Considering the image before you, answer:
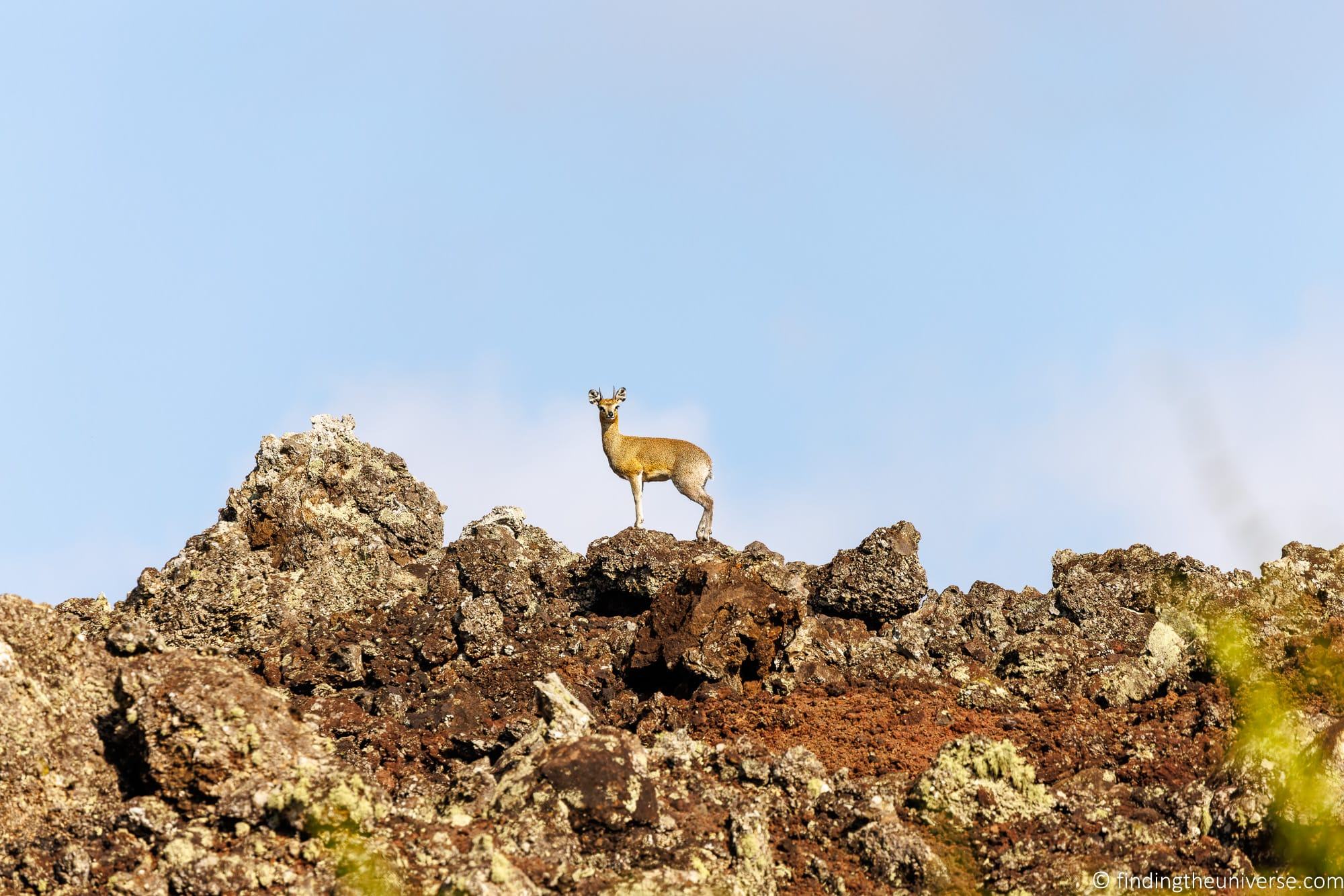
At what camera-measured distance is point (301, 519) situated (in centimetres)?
1800

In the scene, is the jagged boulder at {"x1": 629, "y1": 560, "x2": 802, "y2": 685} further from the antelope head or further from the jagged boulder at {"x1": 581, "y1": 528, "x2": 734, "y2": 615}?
the antelope head

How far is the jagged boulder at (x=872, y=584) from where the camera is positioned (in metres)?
16.3

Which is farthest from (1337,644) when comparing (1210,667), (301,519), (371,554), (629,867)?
(301,519)

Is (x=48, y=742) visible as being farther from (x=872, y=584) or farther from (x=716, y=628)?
(x=872, y=584)

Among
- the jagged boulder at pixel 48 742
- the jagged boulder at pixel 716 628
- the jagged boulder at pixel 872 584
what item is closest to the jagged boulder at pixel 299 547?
the jagged boulder at pixel 48 742

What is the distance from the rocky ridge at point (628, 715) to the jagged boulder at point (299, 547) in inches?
1.7

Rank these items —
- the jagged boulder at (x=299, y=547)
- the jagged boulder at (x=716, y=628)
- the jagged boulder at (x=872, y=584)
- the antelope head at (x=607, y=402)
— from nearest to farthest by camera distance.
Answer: the jagged boulder at (x=716, y=628) → the jagged boulder at (x=299, y=547) → the jagged boulder at (x=872, y=584) → the antelope head at (x=607, y=402)

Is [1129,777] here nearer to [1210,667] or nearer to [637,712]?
[1210,667]

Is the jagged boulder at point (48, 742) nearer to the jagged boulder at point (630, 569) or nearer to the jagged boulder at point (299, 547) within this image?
the jagged boulder at point (299, 547)

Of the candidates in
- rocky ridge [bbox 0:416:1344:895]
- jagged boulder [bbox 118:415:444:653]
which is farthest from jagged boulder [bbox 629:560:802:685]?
jagged boulder [bbox 118:415:444:653]

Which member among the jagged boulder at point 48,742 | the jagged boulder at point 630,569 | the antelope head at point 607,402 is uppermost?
the antelope head at point 607,402

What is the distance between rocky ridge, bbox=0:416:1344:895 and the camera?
9.24 meters

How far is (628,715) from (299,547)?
561cm

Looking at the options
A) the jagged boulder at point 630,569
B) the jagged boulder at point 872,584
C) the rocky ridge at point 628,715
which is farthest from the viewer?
the jagged boulder at point 630,569
